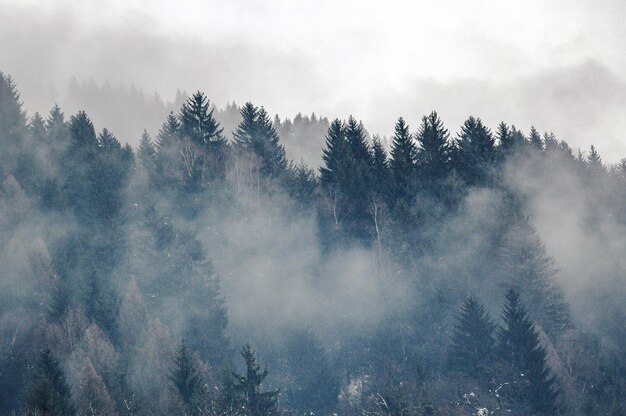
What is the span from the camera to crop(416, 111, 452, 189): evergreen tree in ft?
178

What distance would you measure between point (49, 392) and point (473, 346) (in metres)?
31.0

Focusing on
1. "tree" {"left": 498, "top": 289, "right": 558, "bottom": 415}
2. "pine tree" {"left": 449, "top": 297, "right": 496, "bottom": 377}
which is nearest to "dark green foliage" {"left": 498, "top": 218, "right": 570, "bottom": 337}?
"tree" {"left": 498, "top": 289, "right": 558, "bottom": 415}

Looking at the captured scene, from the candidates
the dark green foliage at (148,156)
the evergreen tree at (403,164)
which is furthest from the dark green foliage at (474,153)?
the dark green foliage at (148,156)

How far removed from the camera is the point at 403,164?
54.2m

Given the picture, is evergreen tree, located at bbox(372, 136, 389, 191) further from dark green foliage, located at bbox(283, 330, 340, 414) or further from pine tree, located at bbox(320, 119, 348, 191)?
dark green foliage, located at bbox(283, 330, 340, 414)

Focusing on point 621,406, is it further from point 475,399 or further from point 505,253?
point 505,253

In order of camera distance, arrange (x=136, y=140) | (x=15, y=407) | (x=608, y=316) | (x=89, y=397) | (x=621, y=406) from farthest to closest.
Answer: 1. (x=136, y=140)
2. (x=608, y=316)
3. (x=621, y=406)
4. (x=15, y=407)
5. (x=89, y=397)

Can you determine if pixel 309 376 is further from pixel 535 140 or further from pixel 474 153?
pixel 535 140

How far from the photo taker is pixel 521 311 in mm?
38562

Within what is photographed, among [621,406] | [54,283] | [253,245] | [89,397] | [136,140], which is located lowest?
[621,406]

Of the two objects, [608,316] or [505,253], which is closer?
[505,253]

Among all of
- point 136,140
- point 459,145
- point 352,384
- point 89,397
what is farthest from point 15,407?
point 136,140

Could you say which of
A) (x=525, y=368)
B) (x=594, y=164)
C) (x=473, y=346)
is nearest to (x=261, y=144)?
(x=473, y=346)

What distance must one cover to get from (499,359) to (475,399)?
12.4ft
